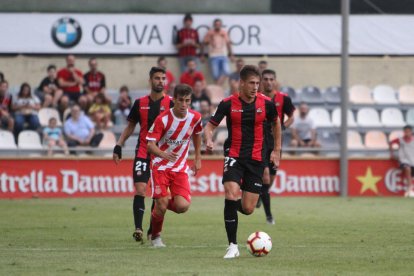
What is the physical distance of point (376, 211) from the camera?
1962cm

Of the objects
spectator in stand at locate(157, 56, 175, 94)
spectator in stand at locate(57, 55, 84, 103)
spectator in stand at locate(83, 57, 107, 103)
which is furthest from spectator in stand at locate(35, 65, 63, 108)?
spectator in stand at locate(157, 56, 175, 94)

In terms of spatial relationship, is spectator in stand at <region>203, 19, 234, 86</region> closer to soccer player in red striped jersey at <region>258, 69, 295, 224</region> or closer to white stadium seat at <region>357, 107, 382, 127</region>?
white stadium seat at <region>357, 107, 382, 127</region>

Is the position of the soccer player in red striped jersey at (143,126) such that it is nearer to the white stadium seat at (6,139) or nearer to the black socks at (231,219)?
the black socks at (231,219)

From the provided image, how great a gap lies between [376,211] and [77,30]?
1140cm

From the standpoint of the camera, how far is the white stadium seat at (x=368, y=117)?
27.8 m

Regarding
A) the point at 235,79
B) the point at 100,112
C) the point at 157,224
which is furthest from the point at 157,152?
the point at 235,79

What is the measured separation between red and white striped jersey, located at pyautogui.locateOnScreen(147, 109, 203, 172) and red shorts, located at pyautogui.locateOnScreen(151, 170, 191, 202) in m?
0.06

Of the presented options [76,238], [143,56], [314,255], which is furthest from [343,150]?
[314,255]

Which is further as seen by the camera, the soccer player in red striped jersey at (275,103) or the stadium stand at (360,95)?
the stadium stand at (360,95)

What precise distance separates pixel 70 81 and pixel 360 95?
25.5 feet

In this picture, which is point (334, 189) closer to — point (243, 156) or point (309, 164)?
point (309, 164)

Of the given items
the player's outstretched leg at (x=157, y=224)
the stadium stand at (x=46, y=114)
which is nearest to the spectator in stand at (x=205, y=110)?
the stadium stand at (x=46, y=114)

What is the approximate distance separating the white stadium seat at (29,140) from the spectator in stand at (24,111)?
0.25 meters

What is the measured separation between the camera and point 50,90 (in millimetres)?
25797
